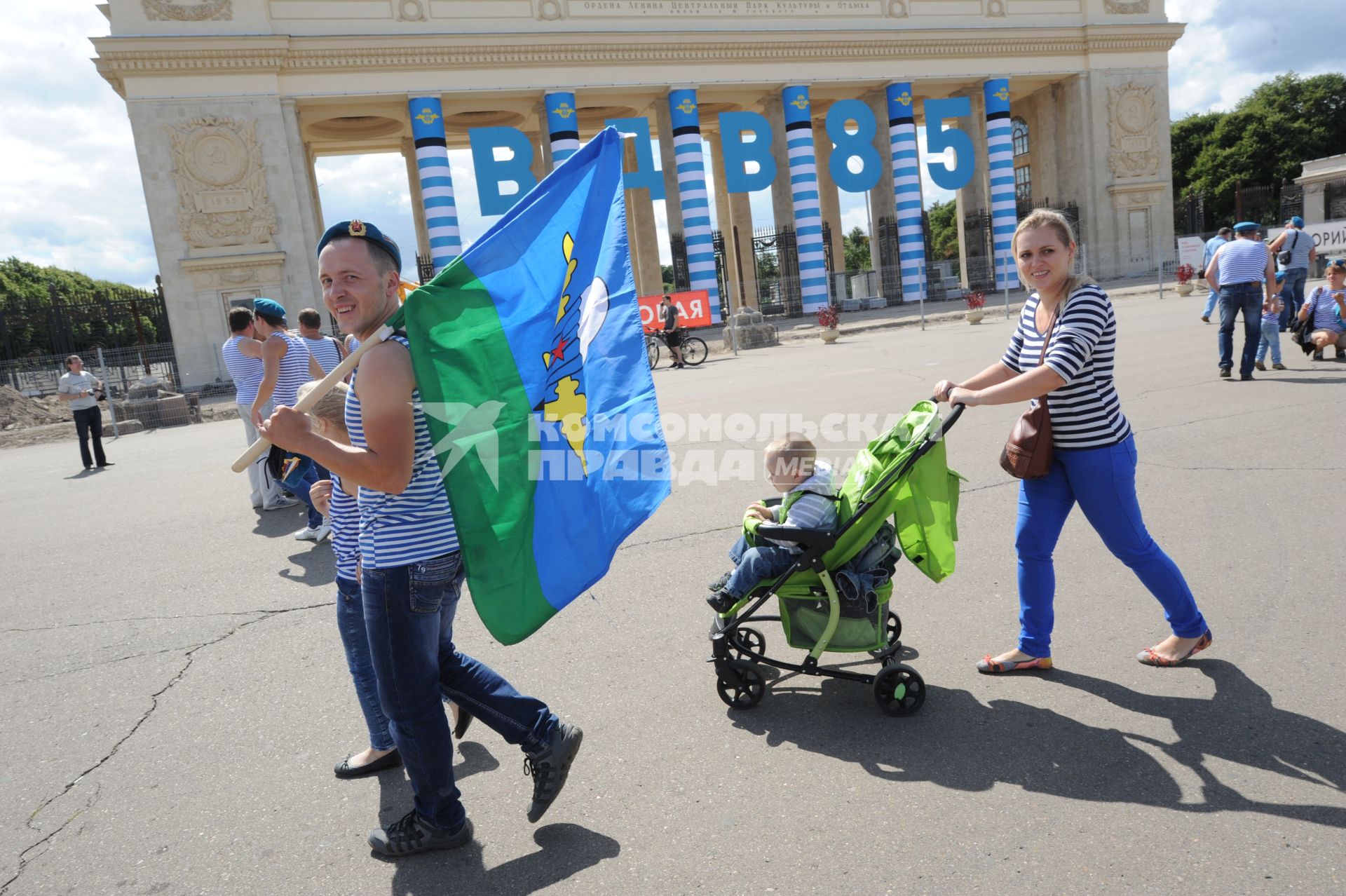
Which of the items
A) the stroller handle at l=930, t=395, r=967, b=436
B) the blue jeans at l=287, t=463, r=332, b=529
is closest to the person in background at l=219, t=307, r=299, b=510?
the blue jeans at l=287, t=463, r=332, b=529

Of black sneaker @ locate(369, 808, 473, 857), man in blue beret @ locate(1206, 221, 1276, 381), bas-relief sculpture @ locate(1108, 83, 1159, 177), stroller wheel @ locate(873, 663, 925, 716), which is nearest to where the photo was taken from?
black sneaker @ locate(369, 808, 473, 857)

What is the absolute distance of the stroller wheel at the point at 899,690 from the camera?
339 centimetres

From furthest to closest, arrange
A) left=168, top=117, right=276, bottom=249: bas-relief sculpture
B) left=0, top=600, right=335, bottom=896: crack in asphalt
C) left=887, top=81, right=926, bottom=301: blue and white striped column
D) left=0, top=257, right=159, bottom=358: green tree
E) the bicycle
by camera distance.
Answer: left=0, top=257, right=159, bottom=358: green tree → left=887, top=81, right=926, bottom=301: blue and white striped column → left=168, top=117, right=276, bottom=249: bas-relief sculpture → the bicycle → left=0, top=600, right=335, bottom=896: crack in asphalt

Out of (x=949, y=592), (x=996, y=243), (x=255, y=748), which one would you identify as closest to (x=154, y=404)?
(x=255, y=748)

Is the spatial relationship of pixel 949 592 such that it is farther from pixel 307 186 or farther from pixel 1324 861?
pixel 307 186

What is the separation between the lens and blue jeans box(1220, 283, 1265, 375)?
31.4ft

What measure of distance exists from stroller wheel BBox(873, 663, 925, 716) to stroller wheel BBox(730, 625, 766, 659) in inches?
21.0

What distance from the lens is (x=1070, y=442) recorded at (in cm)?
346

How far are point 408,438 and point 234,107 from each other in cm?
3129

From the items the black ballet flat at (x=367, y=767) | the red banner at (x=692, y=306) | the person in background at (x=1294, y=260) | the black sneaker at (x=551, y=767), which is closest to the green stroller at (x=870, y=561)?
the black sneaker at (x=551, y=767)

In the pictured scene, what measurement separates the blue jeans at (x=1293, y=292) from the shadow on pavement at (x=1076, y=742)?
11734 mm

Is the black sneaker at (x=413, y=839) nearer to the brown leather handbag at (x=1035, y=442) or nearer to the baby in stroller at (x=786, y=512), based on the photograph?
the baby in stroller at (x=786, y=512)

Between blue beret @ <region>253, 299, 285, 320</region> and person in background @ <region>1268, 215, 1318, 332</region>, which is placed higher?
blue beret @ <region>253, 299, 285, 320</region>

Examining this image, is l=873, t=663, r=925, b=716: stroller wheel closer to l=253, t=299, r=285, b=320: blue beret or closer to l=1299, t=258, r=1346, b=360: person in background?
l=253, t=299, r=285, b=320: blue beret
